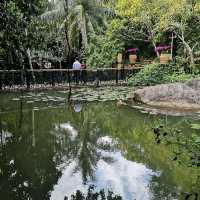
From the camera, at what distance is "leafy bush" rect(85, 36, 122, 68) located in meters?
28.3

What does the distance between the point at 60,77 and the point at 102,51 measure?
21.2ft

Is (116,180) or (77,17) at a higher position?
(77,17)

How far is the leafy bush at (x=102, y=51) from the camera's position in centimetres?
2834

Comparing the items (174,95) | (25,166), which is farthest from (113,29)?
(25,166)

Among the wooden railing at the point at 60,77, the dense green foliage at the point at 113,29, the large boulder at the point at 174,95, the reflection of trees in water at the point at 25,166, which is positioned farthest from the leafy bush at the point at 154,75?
the reflection of trees in water at the point at 25,166

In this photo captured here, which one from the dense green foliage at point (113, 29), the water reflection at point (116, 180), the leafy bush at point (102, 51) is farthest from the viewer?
the leafy bush at point (102, 51)

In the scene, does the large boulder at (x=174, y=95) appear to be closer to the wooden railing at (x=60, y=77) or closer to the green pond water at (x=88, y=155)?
the green pond water at (x=88, y=155)

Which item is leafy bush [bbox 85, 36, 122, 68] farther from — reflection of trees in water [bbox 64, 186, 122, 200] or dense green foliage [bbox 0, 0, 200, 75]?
reflection of trees in water [bbox 64, 186, 122, 200]

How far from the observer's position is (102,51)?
2831 centimetres

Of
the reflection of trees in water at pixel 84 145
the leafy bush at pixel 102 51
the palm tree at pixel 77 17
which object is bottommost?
the reflection of trees in water at pixel 84 145

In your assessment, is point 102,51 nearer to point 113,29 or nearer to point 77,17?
point 113,29

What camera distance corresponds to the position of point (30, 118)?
1385 cm

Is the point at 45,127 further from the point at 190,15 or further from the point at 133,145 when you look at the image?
the point at 190,15

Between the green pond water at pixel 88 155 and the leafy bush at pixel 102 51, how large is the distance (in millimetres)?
12601
